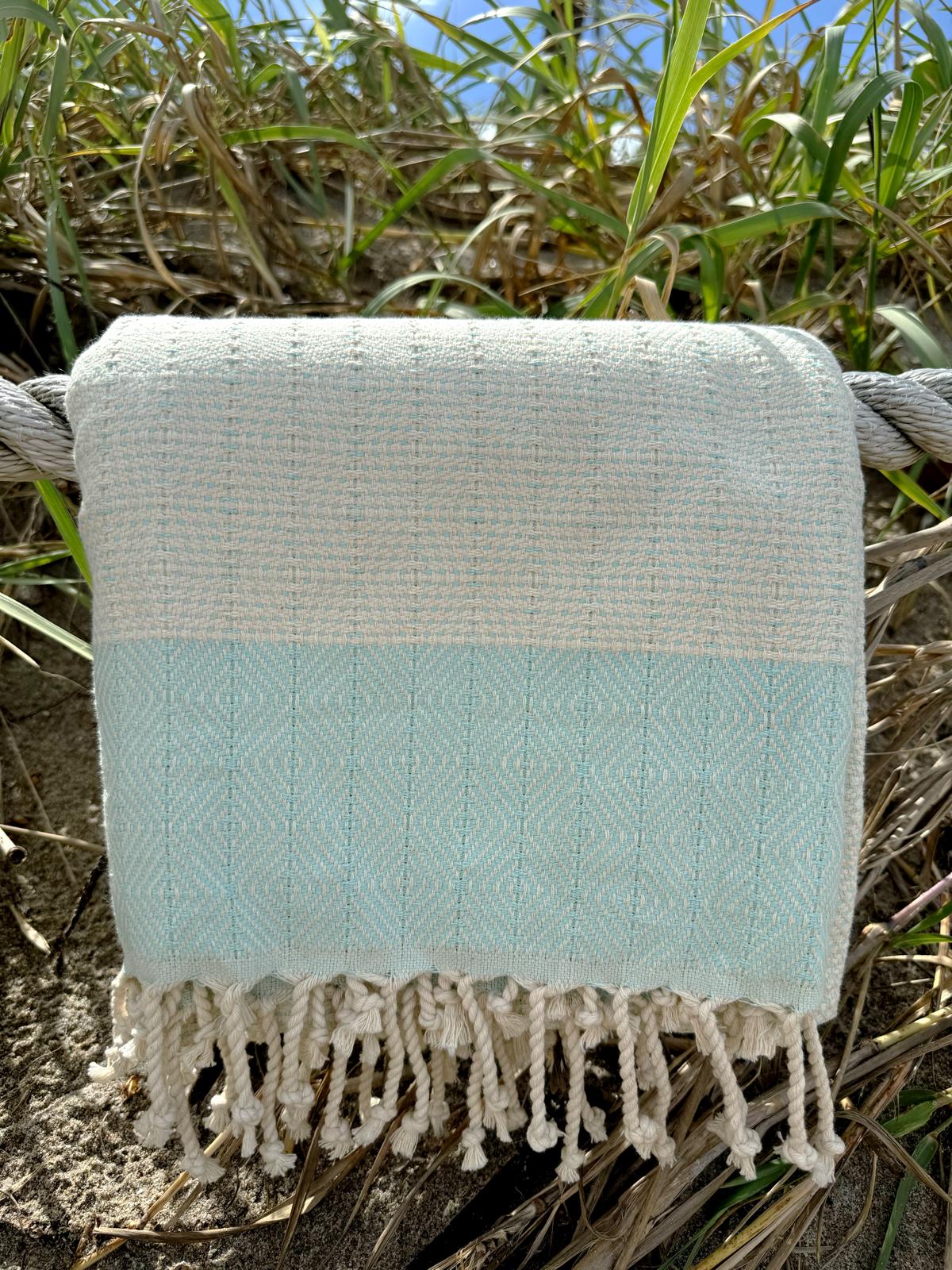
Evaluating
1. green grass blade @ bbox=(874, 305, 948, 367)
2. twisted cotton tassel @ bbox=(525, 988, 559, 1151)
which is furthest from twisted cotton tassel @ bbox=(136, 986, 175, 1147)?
green grass blade @ bbox=(874, 305, 948, 367)

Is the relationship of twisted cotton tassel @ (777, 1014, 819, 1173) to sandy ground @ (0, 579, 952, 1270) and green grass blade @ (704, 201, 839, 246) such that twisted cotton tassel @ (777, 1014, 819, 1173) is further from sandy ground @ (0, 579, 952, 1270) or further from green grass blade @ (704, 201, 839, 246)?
green grass blade @ (704, 201, 839, 246)

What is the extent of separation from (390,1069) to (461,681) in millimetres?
250

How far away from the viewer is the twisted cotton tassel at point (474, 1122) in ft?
1.96

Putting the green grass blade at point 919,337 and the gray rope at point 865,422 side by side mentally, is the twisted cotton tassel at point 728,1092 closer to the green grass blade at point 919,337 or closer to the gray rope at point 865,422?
the gray rope at point 865,422

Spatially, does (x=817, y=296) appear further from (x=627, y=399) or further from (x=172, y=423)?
(x=172, y=423)

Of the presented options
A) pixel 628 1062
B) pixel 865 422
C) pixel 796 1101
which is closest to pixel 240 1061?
pixel 628 1062

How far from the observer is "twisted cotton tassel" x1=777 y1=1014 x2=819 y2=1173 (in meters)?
0.58

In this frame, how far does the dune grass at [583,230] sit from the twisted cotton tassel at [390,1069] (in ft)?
0.72

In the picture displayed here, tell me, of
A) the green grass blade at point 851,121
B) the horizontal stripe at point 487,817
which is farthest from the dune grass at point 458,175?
the horizontal stripe at point 487,817

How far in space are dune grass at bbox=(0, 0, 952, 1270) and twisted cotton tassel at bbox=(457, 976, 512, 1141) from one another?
0.21m

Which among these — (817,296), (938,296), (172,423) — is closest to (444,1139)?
(172,423)

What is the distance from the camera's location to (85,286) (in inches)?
38.4

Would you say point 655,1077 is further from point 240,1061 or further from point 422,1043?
point 240,1061

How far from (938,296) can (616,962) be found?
2.76 ft
